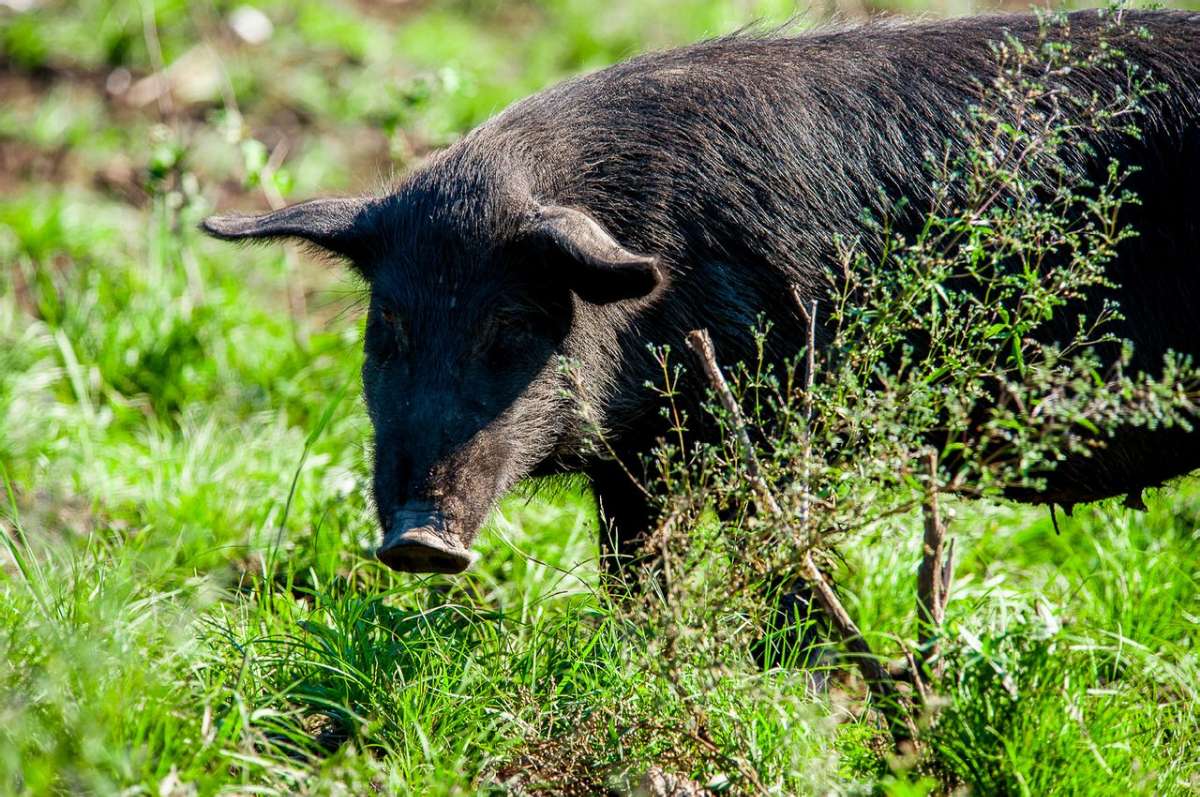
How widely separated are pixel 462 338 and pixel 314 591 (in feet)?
3.06

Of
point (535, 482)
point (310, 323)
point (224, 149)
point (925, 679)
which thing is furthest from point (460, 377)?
point (224, 149)

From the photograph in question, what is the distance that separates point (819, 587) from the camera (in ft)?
11.7

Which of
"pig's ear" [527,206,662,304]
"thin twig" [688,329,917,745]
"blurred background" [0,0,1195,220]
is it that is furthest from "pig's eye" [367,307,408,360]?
"blurred background" [0,0,1195,220]

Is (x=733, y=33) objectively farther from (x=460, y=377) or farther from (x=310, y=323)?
(x=310, y=323)

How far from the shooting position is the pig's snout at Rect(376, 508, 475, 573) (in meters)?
3.81

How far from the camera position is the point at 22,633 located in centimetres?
350

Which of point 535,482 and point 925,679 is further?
point 535,482

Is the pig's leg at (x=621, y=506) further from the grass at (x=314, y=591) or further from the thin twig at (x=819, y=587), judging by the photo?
the thin twig at (x=819, y=587)

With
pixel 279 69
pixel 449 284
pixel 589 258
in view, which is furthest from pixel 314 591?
pixel 279 69

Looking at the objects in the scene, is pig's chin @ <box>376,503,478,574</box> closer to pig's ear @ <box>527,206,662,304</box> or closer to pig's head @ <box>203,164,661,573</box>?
pig's head @ <box>203,164,661,573</box>

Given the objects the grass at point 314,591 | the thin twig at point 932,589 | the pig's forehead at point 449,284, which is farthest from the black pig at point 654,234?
the thin twig at point 932,589

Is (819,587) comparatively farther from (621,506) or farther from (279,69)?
(279,69)

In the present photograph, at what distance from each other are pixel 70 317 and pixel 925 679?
456 cm

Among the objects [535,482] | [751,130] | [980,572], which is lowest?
[980,572]
